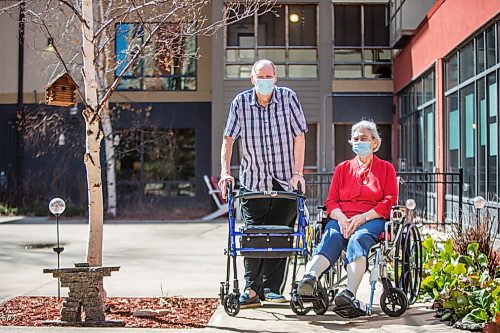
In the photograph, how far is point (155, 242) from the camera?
502 inches

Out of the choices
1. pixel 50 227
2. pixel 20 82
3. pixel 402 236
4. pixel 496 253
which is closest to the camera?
pixel 402 236

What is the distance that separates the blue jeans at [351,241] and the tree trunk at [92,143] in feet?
6.42

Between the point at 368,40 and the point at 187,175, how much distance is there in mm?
6828

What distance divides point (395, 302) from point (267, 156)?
1.57 metres

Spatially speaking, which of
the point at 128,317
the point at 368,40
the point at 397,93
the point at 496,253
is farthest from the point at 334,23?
the point at 128,317

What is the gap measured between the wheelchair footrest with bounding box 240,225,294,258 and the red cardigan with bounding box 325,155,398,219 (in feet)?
1.57

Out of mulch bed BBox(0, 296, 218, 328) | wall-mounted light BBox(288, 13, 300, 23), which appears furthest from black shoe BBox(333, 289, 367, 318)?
wall-mounted light BBox(288, 13, 300, 23)

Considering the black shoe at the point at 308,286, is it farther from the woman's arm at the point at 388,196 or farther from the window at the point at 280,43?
the window at the point at 280,43

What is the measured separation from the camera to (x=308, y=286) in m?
5.23

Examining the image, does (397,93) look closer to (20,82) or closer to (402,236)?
(20,82)

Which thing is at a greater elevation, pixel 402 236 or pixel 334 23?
pixel 334 23

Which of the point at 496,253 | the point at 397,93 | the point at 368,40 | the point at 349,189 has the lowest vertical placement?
the point at 496,253

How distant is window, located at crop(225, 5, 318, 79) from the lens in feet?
68.8

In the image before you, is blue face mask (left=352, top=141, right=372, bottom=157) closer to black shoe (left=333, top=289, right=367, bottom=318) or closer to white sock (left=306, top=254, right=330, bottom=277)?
white sock (left=306, top=254, right=330, bottom=277)
